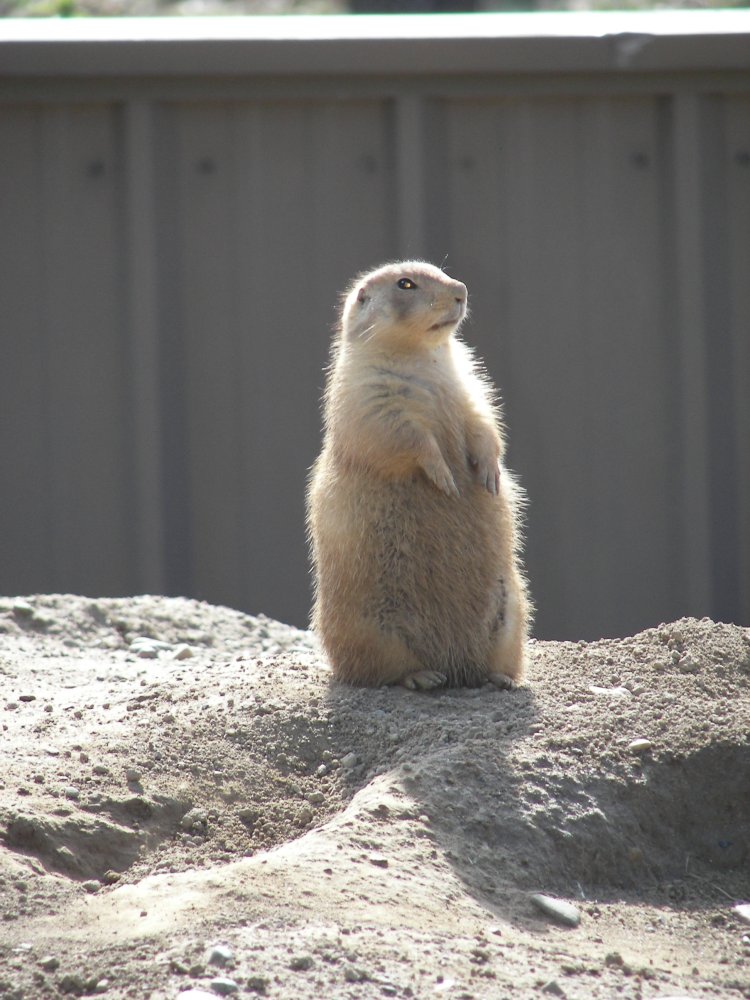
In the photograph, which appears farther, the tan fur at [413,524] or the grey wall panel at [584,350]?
the grey wall panel at [584,350]

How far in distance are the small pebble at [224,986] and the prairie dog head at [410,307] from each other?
255cm

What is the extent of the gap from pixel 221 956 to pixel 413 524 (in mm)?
1993

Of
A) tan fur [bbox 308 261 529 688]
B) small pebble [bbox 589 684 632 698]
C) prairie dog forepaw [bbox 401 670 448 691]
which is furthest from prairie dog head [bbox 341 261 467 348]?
small pebble [bbox 589 684 632 698]

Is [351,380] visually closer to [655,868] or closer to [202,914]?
[655,868]

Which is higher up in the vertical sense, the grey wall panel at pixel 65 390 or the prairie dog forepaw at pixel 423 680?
the grey wall panel at pixel 65 390

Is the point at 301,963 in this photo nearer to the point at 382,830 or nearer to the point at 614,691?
the point at 382,830

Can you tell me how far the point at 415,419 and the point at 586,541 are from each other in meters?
2.84

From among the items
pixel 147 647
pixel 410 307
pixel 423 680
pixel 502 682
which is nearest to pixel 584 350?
pixel 410 307

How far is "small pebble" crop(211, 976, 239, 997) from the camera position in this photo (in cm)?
251

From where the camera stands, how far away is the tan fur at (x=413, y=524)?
4363 millimetres

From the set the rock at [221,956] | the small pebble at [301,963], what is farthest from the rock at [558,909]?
the rock at [221,956]

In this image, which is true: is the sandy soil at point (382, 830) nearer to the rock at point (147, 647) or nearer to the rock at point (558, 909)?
the rock at point (558, 909)

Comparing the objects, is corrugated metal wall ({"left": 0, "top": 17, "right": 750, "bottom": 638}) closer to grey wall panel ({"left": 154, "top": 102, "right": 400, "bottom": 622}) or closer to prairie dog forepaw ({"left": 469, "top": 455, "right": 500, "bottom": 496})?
grey wall panel ({"left": 154, "top": 102, "right": 400, "bottom": 622})

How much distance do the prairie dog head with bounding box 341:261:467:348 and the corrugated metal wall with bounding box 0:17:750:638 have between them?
7.60 ft
